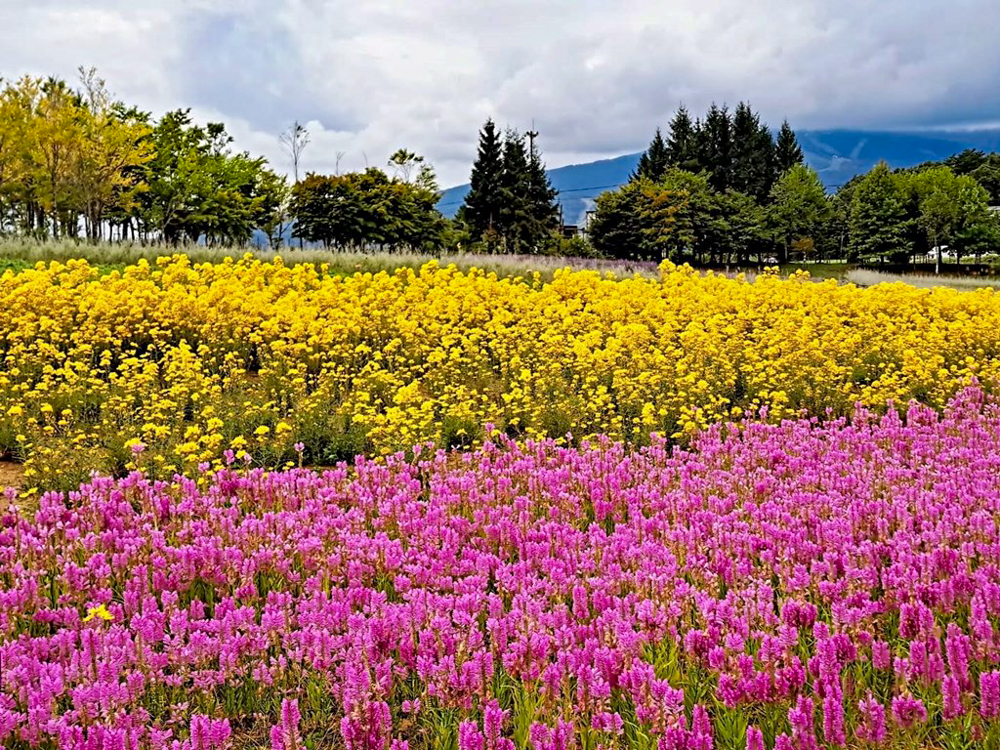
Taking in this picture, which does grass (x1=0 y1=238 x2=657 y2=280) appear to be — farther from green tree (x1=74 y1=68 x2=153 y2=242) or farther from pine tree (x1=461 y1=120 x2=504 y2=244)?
pine tree (x1=461 y1=120 x2=504 y2=244)

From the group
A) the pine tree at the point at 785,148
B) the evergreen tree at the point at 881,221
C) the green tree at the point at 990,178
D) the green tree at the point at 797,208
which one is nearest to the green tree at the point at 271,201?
the green tree at the point at 797,208

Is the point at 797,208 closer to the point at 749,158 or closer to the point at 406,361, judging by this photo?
the point at 749,158

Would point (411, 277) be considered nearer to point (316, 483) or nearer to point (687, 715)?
point (316, 483)

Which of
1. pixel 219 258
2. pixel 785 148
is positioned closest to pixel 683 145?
pixel 785 148

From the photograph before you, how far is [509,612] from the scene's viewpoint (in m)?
3.66

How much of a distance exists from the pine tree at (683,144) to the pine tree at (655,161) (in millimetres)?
554

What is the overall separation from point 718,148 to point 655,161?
694 cm

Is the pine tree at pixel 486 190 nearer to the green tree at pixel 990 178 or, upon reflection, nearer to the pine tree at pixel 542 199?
the pine tree at pixel 542 199

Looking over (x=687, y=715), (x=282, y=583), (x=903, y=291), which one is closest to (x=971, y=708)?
(x=687, y=715)

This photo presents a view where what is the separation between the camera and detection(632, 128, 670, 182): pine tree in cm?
7485

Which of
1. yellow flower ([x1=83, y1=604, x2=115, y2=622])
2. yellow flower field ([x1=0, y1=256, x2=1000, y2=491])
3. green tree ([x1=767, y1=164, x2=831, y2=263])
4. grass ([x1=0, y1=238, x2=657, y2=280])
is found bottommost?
yellow flower ([x1=83, y1=604, x2=115, y2=622])

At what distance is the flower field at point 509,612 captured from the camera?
2969 mm

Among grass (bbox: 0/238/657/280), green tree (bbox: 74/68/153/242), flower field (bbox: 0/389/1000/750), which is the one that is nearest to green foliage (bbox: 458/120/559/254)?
green tree (bbox: 74/68/153/242)

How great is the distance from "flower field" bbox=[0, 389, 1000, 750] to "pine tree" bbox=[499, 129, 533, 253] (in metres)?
51.0
